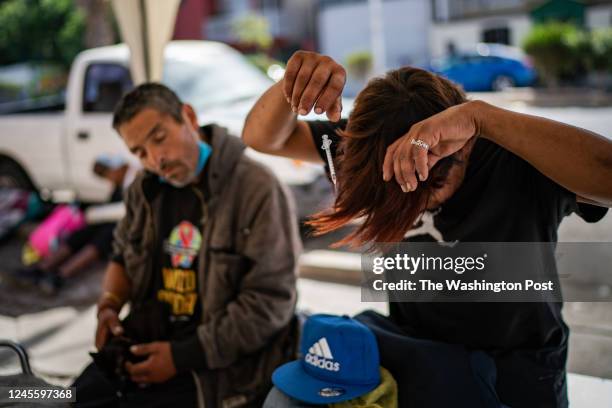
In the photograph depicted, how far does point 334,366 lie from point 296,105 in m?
0.61

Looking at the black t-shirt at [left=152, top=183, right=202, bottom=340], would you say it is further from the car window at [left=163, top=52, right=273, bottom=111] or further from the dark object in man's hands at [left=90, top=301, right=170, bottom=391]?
the car window at [left=163, top=52, right=273, bottom=111]

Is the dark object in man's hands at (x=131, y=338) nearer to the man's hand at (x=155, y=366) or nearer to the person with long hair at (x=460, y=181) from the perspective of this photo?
the man's hand at (x=155, y=366)

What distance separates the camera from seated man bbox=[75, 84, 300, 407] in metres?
2.09

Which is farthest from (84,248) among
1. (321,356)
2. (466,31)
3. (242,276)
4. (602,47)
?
(466,31)

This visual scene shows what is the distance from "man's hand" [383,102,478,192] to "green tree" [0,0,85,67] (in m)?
20.5

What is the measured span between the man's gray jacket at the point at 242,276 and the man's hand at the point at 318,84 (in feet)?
2.65

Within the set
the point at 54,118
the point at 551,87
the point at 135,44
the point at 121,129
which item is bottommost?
the point at 551,87

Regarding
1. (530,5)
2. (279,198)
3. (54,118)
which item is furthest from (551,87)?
(279,198)

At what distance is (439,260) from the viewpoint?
156 cm

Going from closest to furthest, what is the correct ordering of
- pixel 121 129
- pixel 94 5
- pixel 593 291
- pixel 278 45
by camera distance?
pixel 121 129
pixel 593 291
pixel 94 5
pixel 278 45

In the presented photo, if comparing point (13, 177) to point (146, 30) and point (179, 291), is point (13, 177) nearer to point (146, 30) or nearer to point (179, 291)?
point (146, 30)

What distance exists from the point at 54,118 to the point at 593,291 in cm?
591

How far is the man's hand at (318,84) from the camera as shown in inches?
53.8

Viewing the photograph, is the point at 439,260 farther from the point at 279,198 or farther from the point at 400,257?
the point at 279,198
